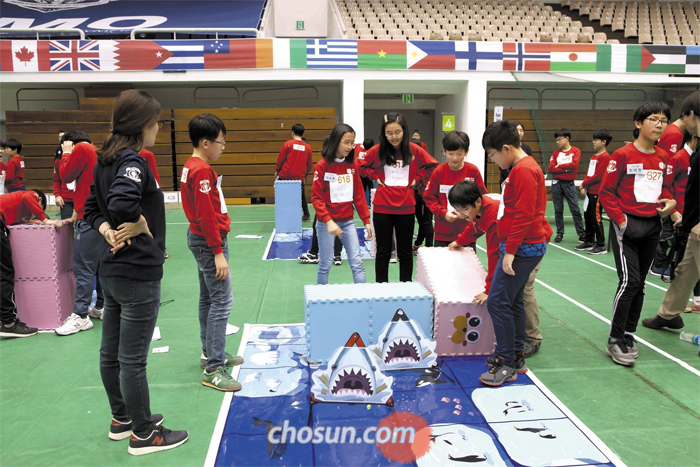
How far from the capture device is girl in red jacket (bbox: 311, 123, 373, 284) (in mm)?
4059

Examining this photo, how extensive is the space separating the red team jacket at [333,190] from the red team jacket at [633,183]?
177 cm

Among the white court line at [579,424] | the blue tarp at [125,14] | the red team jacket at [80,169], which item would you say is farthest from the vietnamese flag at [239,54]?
the white court line at [579,424]

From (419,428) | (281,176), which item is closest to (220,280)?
(419,428)

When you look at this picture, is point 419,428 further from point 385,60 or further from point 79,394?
point 385,60

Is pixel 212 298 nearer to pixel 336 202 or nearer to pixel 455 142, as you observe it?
pixel 336 202

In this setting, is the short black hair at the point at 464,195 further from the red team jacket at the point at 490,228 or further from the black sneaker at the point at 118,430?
the black sneaker at the point at 118,430

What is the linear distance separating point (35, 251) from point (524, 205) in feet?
11.7

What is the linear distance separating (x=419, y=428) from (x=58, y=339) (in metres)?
2.86

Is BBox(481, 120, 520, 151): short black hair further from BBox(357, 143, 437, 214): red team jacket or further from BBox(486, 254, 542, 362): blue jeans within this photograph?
BBox(357, 143, 437, 214): red team jacket

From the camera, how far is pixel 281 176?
8.52 m

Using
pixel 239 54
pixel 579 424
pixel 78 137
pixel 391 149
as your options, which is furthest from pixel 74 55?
pixel 579 424

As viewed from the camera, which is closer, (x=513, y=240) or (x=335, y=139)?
(x=513, y=240)

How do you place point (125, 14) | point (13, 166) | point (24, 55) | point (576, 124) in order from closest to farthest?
point (13, 166), point (24, 55), point (576, 124), point (125, 14)

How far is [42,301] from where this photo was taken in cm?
405
